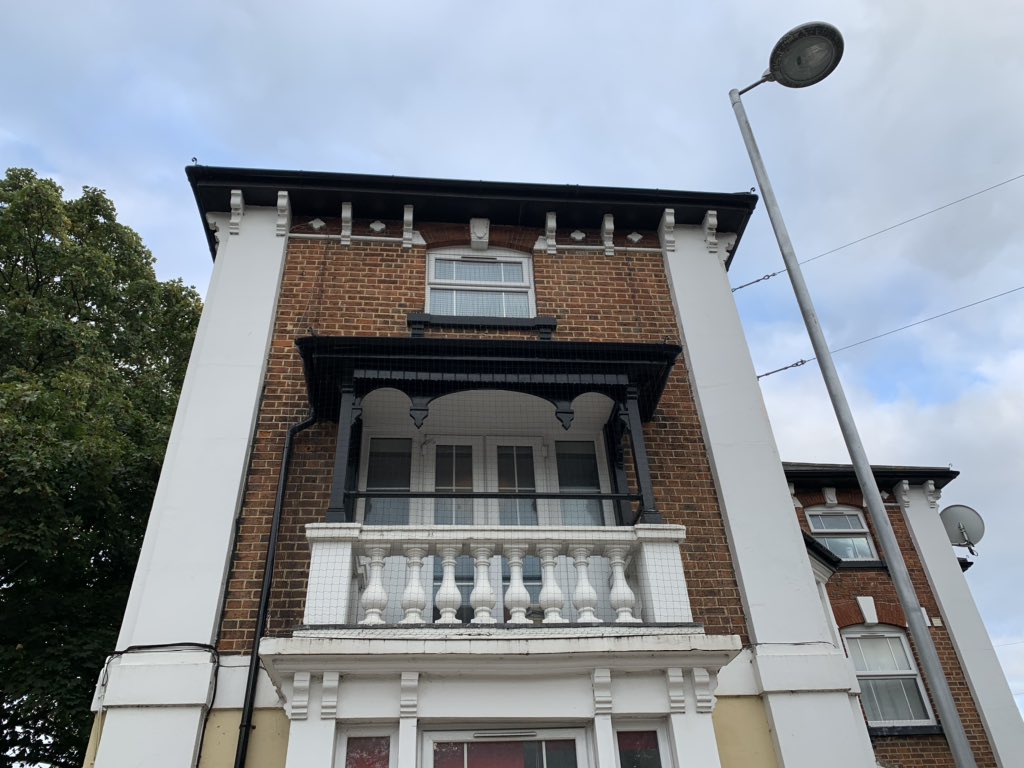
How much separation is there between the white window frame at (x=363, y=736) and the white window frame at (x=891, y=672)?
8827mm

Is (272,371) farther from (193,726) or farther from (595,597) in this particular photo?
(595,597)

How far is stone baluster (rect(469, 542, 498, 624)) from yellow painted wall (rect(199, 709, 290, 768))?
1810 mm

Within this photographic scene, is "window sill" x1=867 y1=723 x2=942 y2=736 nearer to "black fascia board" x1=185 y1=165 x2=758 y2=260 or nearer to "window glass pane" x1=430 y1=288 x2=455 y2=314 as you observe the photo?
"black fascia board" x1=185 y1=165 x2=758 y2=260

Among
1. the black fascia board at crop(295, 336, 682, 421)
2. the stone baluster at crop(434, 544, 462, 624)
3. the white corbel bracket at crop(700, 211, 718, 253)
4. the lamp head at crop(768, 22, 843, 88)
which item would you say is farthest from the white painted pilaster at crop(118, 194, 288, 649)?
the lamp head at crop(768, 22, 843, 88)

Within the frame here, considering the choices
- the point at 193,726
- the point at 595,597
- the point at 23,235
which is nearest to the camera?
the point at 193,726

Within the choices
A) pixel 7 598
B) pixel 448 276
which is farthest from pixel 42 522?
pixel 448 276

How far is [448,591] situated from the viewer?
6.22 meters

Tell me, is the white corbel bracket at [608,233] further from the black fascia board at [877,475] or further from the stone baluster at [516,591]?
the black fascia board at [877,475]

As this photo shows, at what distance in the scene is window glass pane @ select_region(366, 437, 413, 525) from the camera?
24.7ft

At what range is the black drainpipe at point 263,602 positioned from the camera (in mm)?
5949

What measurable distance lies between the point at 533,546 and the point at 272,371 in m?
3.63

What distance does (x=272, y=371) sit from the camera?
8078 millimetres

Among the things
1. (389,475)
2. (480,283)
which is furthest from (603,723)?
(480,283)

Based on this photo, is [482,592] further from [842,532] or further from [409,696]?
[842,532]
